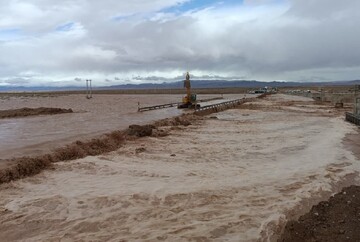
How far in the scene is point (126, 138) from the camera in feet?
65.5

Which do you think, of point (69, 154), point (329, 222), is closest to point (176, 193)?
point (329, 222)

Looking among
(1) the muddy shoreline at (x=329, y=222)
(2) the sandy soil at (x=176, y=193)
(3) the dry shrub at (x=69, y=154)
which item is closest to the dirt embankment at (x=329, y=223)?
(1) the muddy shoreline at (x=329, y=222)

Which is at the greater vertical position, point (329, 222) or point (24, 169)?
point (24, 169)

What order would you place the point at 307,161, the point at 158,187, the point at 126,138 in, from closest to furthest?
the point at 158,187
the point at 307,161
the point at 126,138

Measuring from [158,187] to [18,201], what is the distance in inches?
130

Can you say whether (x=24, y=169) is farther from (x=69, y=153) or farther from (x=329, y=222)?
(x=329, y=222)

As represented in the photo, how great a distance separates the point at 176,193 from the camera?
9.58 m

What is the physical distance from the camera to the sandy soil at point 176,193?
7.20m

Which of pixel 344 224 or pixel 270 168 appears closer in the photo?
pixel 344 224

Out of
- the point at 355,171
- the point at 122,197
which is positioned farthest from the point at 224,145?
the point at 122,197

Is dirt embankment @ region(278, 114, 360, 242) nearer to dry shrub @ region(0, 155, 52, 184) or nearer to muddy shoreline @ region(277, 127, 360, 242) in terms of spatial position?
muddy shoreline @ region(277, 127, 360, 242)

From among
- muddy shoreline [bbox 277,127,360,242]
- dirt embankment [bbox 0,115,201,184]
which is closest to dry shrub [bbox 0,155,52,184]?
dirt embankment [bbox 0,115,201,184]

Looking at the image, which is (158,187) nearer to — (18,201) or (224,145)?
(18,201)

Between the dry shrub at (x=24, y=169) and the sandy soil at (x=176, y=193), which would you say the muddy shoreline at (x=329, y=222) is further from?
the dry shrub at (x=24, y=169)
